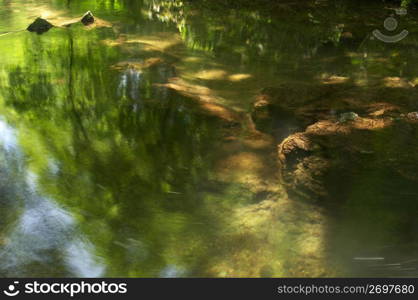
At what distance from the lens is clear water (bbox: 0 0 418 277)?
341cm

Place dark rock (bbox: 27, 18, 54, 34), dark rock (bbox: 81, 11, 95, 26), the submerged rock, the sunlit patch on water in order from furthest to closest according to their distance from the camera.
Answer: dark rock (bbox: 81, 11, 95, 26) → dark rock (bbox: 27, 18, 54, 34) → the submerged rock → the sunlit patch on water

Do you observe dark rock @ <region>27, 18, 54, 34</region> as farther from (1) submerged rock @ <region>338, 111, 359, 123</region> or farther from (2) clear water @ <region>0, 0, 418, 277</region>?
(1) submerged rock @ <region>338, 111, 359, 123</region>

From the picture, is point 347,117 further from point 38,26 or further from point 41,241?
point 38,26

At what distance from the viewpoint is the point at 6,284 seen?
302 centimetres

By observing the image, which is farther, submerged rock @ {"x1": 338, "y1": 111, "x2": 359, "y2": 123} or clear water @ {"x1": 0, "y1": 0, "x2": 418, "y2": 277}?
submerged rock @ {"x1": 338, "y1": 111, "x2": 359, "y2": 123}

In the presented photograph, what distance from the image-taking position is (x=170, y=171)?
179 inches

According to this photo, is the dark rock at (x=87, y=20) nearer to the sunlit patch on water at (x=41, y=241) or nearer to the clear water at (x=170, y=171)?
the clear water at (x=170, y=171)

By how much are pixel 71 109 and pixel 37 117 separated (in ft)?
1.50

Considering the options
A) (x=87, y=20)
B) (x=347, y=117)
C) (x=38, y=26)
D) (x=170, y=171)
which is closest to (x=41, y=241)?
(x=170, y=171)

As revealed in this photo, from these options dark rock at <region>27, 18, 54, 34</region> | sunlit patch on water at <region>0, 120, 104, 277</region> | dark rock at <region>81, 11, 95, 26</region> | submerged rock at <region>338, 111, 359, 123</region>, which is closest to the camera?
sunlit patch on water at <region>0, 120, 104, 277</region>

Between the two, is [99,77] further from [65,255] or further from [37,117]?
[65,255]

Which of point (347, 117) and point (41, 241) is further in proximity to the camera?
point (347, 117)

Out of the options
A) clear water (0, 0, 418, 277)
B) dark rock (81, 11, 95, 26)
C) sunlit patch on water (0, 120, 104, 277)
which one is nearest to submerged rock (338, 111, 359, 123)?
clear water (0, 0, 418, 277)

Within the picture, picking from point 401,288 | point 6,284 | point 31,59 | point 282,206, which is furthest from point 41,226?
point 31,59
